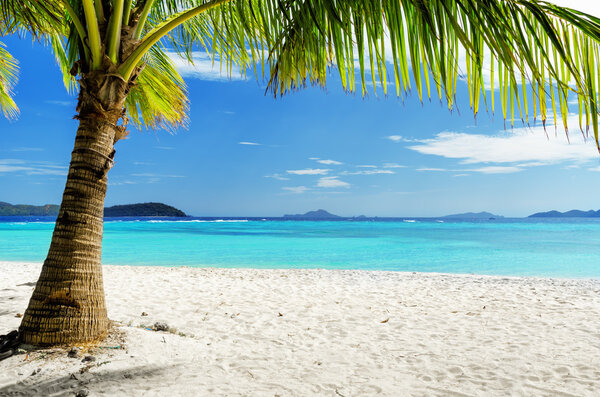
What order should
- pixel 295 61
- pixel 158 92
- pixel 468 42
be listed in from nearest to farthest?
pixel 468 42 < pixel 295 61 < pixel 158 92

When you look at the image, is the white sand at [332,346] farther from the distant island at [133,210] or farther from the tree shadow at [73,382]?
the distant island at [133,210]

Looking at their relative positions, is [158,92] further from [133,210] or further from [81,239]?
[133,210]

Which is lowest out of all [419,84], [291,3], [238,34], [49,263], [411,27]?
[49,263]

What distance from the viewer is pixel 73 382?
242cm

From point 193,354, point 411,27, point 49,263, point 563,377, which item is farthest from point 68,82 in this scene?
point 563,377

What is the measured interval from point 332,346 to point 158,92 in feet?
12.5

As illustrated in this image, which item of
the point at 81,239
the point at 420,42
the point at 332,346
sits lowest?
the point at 332,346

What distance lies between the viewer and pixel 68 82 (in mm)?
5766

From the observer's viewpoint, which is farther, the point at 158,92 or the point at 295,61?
the point at 158,92

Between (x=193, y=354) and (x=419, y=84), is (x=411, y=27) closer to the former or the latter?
(x=419, y=84)

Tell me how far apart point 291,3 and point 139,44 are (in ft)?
4.79

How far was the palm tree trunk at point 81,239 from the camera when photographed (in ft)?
9.11

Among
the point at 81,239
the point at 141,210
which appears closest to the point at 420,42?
the point at 81,239

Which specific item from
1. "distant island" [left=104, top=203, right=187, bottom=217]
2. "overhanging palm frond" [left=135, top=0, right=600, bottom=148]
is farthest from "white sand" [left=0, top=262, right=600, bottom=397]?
"distant island" [left=104, top=203, right=187, bottom=217]
